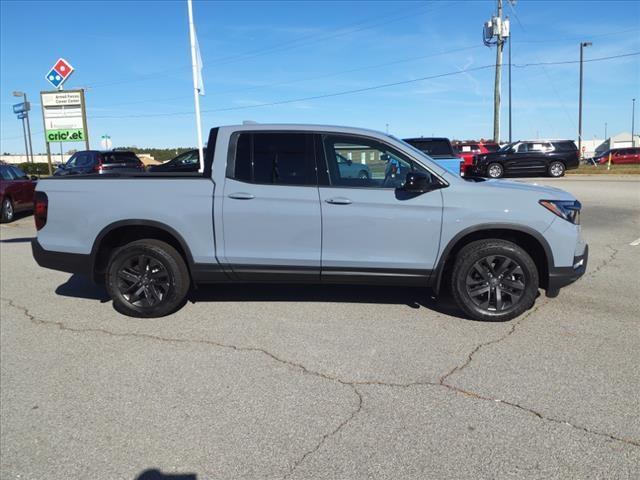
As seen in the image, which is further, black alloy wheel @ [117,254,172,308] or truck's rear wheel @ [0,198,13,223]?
truck's rear wheel @ [0,198,13,223]

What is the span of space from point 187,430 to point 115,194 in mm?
2722

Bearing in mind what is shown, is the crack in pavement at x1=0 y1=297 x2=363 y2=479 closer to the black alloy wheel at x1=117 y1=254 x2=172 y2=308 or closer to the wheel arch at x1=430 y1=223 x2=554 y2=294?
the black alloy wheel at x1=117 y1=254 x2=172 y2=308

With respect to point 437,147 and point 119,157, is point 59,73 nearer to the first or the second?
point 119,157

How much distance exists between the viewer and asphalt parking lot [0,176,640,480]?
274cm

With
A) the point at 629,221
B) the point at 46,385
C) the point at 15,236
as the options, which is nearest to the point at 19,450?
the point at 46,385

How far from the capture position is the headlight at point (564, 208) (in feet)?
15.0

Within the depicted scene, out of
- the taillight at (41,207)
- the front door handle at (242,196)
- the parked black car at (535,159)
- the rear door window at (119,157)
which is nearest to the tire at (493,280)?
the front door handle at (242,196)

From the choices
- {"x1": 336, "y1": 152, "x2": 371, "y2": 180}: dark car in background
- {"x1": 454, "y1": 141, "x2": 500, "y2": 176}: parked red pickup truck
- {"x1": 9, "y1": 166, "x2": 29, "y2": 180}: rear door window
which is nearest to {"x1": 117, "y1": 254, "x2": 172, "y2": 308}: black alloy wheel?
{"x1": 336, "y1": 152, "x2": 371, "y2": 180}: dark car in background

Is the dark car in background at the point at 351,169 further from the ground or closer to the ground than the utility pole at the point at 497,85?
closer to the ground

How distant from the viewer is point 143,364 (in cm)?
398

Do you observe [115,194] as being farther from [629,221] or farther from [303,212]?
[629,221]

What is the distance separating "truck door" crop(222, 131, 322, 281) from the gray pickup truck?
0.01 m

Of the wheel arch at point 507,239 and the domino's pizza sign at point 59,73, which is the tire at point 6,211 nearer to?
the domino's pizza sign at point 59,73

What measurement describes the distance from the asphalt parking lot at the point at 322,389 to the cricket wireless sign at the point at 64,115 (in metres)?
17.6
